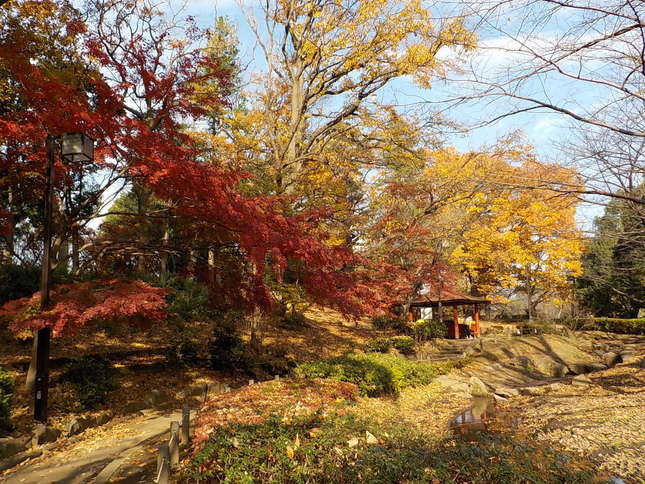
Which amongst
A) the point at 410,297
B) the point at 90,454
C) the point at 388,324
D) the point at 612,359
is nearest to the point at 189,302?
the point at 90,454

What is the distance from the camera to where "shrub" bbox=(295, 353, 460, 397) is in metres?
10.0

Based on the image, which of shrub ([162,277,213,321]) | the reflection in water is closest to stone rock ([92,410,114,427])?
shrub ([162,277,213,321])

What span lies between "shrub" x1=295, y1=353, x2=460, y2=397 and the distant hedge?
20.1 m

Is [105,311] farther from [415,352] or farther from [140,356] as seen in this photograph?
[415,352]

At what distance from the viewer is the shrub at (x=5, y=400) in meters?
5.96

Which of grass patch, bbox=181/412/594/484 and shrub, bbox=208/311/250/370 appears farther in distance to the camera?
shrub, bbox=208/311/250/370

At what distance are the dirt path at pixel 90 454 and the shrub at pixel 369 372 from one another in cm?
393

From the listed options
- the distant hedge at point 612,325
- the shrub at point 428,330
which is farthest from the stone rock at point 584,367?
the distant hedge at point 612,325

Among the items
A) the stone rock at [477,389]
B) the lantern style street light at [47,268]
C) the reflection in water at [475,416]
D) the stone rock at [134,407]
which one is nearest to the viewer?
the lantern style street light at [47,268]

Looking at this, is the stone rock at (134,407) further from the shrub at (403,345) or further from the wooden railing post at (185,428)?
the shrub at (403,345)

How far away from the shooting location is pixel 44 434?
5996 mm

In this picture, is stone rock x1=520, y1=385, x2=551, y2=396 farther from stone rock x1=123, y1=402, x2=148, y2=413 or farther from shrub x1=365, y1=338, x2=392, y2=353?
stone rock x1=123, y1=402, x2=148, y2=413

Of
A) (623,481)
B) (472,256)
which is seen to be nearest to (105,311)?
(623,481)

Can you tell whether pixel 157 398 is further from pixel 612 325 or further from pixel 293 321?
pixel 612 325
